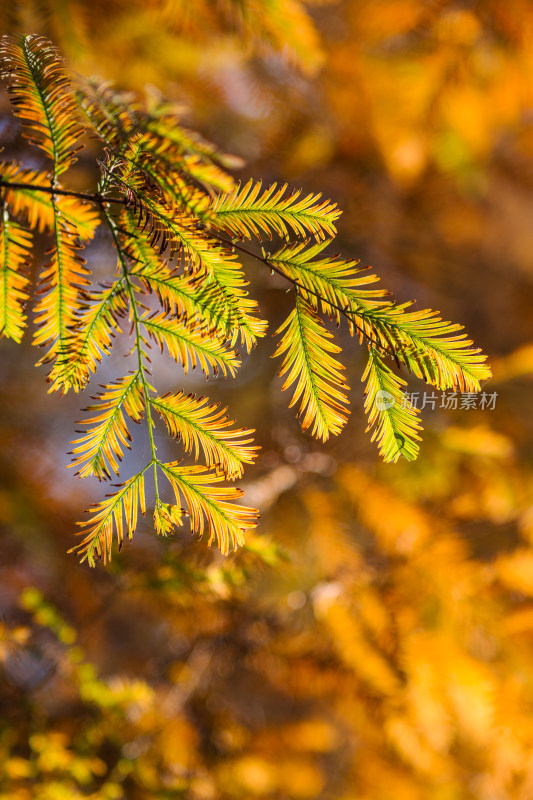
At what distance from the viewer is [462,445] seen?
2.58ft

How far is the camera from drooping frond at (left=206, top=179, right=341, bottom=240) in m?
0.33

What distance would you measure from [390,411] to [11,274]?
0.96ft

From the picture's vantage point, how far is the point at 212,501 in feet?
1.08

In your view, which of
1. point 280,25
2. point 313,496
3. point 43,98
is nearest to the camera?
point 43,98

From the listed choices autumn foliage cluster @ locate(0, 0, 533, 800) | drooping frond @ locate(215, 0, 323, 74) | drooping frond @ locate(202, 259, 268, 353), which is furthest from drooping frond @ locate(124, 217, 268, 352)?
drooping frond @ locate(215, 0, 323, 74)

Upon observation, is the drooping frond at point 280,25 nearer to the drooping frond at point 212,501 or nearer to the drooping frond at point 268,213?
the drooping frond at point 268,213

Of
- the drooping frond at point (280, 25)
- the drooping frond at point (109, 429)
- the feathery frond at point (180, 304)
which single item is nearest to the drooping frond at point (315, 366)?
the feathery frond at point (180, 304)

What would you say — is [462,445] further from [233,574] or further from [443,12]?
[443,12]

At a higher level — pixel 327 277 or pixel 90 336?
pixel 327 277

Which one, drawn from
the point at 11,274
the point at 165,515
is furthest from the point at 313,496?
the point at 11,274

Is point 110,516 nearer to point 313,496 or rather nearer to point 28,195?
point 28,195

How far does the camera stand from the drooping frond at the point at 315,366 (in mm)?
329

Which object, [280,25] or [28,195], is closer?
[28,195]

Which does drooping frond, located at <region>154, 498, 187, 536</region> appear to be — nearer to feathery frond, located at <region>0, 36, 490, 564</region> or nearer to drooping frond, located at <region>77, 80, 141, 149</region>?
feathery frond, located at <region>0, 36, 490, 564</region>
